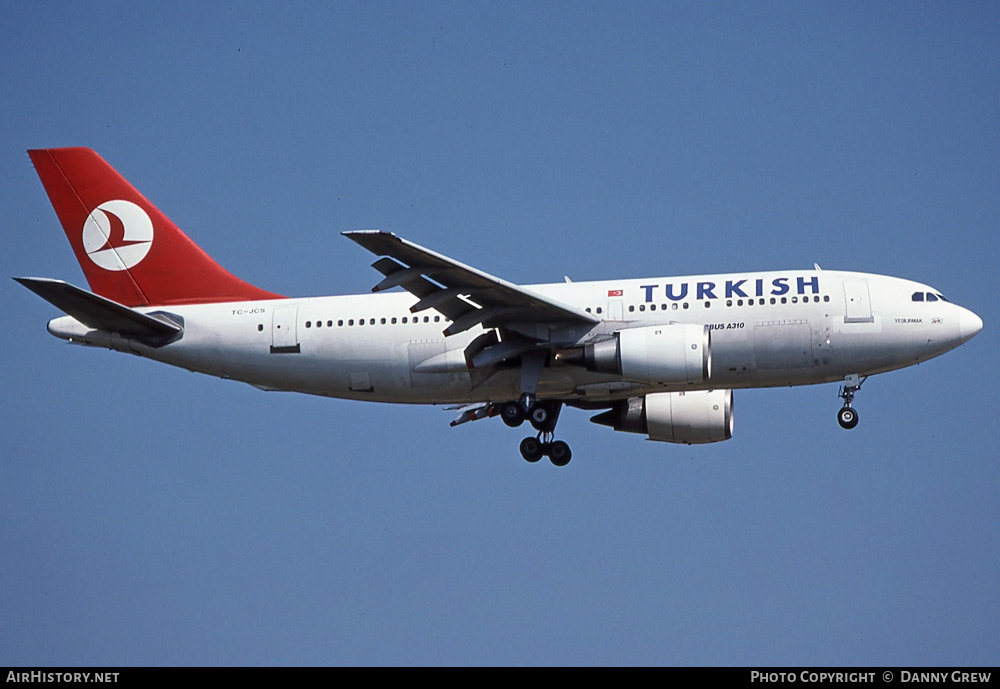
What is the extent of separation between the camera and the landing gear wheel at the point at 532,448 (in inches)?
1542

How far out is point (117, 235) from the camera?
40.8 meters

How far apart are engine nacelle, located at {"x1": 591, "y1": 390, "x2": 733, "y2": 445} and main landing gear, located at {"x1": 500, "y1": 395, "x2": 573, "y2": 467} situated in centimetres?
251

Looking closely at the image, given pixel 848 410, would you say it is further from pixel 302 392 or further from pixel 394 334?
pixel 302 392

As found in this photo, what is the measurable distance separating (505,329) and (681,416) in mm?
6590

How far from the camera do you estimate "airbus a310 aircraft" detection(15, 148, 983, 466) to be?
1406 inches

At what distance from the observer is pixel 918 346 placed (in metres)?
35.9

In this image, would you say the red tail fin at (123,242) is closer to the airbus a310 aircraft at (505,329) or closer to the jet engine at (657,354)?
the airbus a310 aircraft at (505,329)

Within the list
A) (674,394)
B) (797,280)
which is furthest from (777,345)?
(674,394)

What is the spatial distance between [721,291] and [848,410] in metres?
4.50

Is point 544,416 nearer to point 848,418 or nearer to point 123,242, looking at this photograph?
point 848,418

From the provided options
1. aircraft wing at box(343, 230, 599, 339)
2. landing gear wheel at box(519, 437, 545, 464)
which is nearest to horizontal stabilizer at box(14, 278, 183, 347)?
aircraft wing at box(343, 230, 599, 339)

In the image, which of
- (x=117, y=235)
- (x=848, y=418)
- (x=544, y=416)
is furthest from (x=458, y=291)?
(x=117, y=235)
